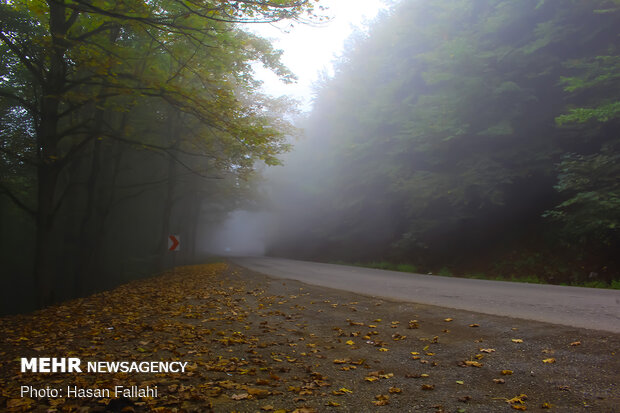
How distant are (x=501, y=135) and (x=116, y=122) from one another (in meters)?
16.9

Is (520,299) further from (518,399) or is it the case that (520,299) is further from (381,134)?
(381,134)

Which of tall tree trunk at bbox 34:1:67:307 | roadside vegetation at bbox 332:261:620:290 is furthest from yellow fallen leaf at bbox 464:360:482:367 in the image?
tall tree trunk at bbox 34:1:67:307

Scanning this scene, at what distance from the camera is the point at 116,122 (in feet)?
63.5

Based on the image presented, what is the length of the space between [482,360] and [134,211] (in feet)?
82.1

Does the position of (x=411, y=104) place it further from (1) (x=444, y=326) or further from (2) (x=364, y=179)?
(1) (x=444, y=326)

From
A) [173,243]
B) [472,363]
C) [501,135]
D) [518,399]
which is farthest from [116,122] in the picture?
[518,399]

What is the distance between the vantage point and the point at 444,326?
233 inches

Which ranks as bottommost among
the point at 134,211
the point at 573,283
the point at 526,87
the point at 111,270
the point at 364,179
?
the point at 111,270

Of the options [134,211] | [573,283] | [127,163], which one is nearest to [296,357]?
[573,283]

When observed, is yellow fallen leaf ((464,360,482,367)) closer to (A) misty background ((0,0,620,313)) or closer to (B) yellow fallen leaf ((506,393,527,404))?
(B) yellow fallen leaf ((506,393,527,404))

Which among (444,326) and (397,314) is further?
(397,314)

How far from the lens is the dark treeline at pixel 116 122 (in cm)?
964

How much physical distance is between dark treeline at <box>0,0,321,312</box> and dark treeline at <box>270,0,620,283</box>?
20.3 ft

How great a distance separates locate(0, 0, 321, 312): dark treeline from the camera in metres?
9.64
